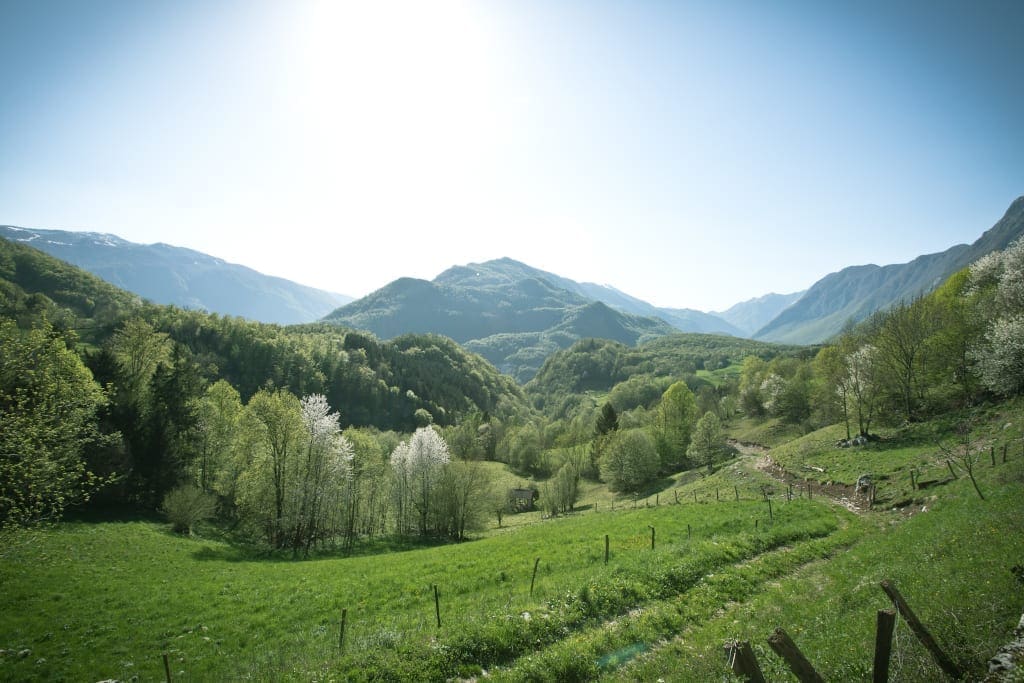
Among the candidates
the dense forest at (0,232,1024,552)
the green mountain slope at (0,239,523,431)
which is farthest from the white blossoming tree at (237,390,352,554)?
the green mountain slope at (0,239,523,431)

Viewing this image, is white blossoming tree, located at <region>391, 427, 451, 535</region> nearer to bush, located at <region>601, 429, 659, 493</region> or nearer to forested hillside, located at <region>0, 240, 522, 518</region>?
forested hillside, located at <region>0, 240, 522, 518</region>

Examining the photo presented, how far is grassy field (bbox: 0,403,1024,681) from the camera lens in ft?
39.1

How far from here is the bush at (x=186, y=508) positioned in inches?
1502

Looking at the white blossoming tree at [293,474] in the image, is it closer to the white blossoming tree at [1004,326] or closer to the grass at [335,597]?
the grass at [335,597]

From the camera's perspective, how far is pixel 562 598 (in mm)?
16188

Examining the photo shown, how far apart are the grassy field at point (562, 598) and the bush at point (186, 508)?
248 inches

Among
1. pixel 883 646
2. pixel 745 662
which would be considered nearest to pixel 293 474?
pixel 745 662

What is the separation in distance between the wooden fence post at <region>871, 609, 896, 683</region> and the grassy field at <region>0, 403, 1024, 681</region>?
2069mm

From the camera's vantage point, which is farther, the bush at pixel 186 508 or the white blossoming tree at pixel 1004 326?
the bush at pixel 186 508

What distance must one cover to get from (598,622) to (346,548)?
3464cm

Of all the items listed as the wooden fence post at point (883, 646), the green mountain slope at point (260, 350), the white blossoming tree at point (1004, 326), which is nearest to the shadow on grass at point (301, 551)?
the wooden fence post at point (883, 646)

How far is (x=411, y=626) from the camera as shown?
16281 millimetres

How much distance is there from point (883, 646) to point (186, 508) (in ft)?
162

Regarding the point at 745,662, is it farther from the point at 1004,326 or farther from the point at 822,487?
the point at 1004,326
